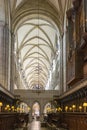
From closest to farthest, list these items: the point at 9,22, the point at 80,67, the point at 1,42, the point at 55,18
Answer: the point at 80,67 < the point at 1,42 < the point at 9,22 < the point at 55,18

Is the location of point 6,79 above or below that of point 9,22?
below

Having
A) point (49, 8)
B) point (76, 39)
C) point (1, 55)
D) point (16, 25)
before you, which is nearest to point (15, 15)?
point (16, 25)

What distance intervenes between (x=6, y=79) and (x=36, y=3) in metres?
11.8

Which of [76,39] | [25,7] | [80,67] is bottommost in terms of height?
[80,67]

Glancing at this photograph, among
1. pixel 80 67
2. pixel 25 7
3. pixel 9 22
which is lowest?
pixel 80 67

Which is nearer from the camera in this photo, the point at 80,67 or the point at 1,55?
the point at 80,67

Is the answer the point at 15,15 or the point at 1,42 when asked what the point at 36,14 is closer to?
the point at 15,15

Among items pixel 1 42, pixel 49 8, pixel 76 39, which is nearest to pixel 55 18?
pixel 49 8

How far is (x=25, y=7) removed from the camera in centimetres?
4506

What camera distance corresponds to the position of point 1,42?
38062 mm

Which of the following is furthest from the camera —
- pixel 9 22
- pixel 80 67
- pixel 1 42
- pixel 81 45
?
pixel 9 22

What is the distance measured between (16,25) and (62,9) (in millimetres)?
6667

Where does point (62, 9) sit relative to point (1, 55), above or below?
above

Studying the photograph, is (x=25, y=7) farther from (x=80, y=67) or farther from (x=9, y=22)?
(x=80, y=67)
